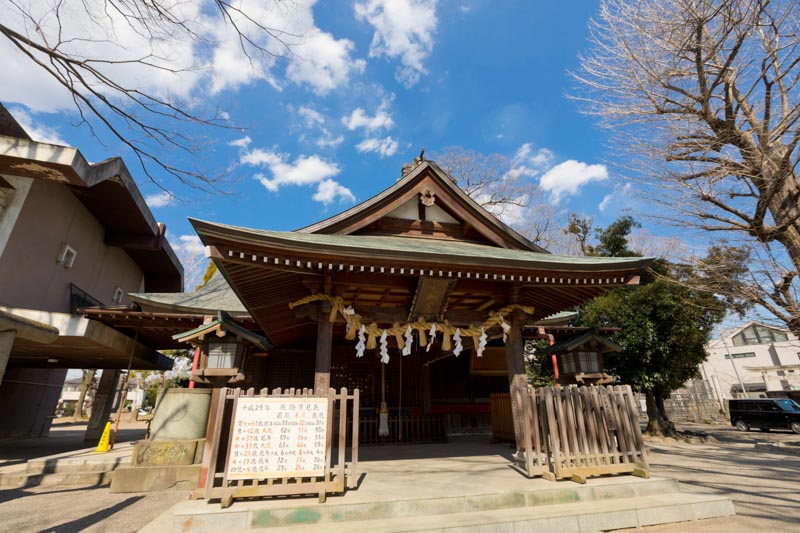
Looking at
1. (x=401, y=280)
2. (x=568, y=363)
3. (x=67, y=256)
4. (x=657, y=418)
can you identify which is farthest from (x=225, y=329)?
(x=657, y=418)

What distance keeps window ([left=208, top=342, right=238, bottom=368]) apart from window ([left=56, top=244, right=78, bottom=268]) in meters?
9.57

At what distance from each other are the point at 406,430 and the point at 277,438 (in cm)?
696

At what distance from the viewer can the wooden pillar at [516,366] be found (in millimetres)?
7020

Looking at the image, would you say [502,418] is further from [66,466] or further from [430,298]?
[66,466]

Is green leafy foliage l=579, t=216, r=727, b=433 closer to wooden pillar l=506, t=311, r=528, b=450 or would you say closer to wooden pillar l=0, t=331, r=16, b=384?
wooden pillar l=506, t=311, r=528, b=450

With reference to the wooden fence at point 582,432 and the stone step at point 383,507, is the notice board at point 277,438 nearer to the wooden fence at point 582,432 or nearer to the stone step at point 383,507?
the stone step at point 383,507

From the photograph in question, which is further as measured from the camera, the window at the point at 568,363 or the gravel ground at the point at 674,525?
the window at the point at 568,363

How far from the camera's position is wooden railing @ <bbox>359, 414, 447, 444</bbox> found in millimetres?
10930

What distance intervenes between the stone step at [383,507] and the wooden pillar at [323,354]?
1715 millimetres

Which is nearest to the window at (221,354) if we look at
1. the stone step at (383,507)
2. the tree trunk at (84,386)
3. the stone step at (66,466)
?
the stone step at (383,507)

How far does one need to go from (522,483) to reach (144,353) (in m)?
13.5

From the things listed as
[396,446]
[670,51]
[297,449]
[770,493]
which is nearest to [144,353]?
[396,446]

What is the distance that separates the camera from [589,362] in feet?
29.1

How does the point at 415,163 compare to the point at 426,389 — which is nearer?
the point at 415,163
